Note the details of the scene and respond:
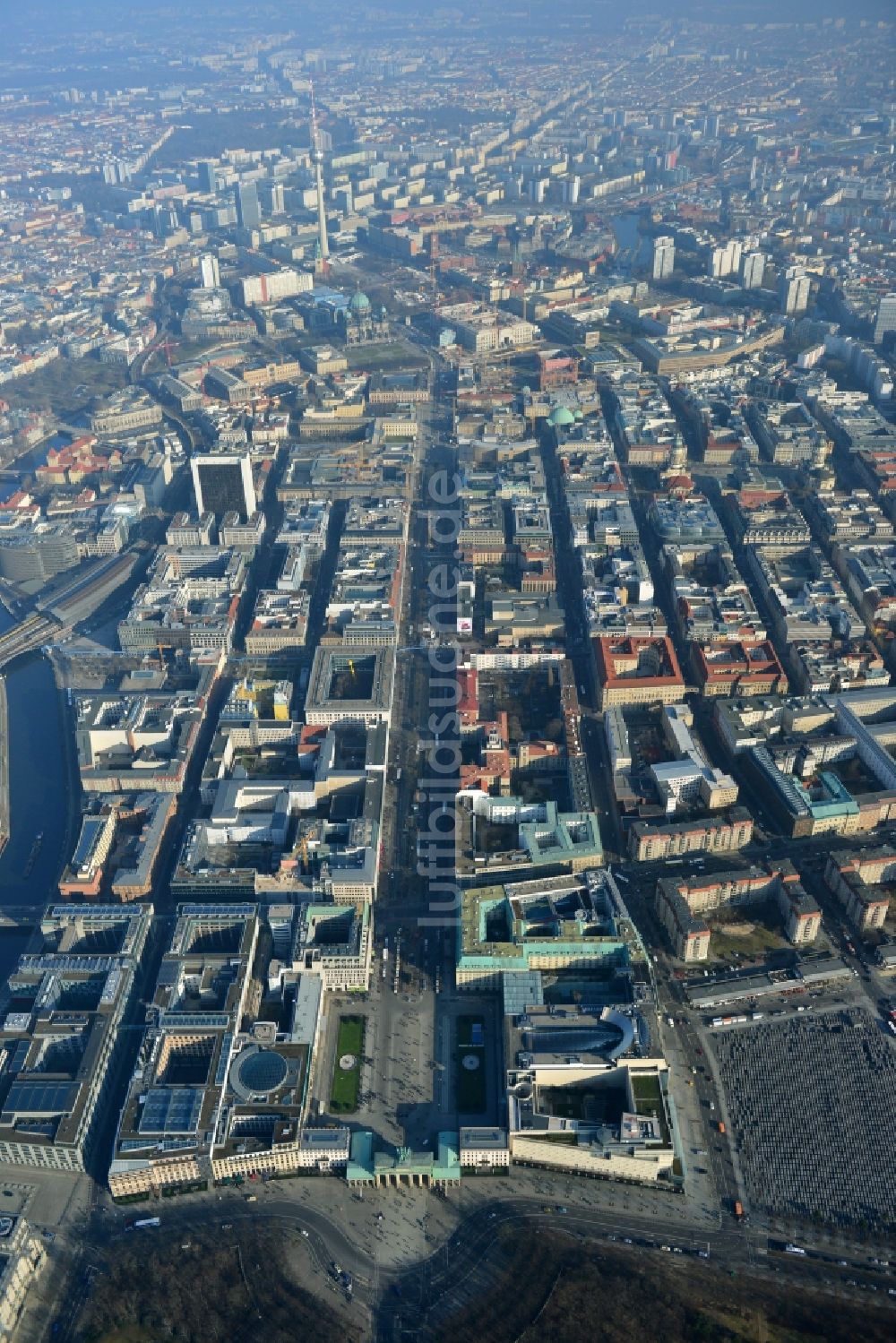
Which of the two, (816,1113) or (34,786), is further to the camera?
(34,786)

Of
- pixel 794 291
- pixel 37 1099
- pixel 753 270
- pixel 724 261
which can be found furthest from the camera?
pixel 724 261

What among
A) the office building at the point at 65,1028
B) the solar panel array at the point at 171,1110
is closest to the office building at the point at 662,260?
the office building at the point at 65,1028

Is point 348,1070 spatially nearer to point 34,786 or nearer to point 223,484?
point 34,786

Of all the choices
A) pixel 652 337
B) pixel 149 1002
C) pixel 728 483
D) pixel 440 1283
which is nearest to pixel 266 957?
pixel 149 1002

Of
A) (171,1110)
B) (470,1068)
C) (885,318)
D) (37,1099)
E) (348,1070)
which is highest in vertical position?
(885,318)

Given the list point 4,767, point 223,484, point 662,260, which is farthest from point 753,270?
point 4,767

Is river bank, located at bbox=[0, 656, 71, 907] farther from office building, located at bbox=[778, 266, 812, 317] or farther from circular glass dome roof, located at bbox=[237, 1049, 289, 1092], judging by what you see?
office building, located at bbox=[778, 266, 812, 317]

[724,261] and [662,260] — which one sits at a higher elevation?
[724,261]

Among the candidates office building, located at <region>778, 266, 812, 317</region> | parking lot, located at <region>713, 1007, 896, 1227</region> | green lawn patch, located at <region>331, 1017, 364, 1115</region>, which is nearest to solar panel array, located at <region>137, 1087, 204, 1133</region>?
green lawn patch, located at <region>331, 1017, 364, 1115</region>
